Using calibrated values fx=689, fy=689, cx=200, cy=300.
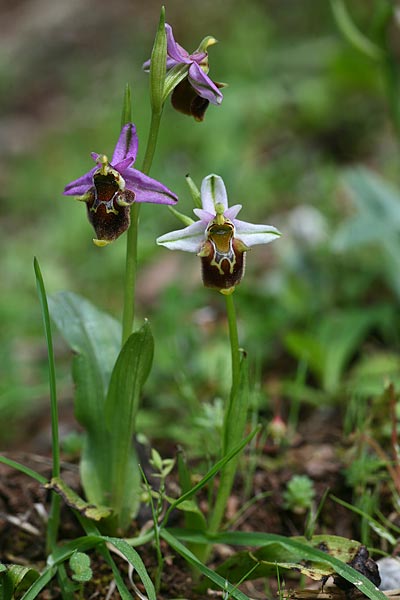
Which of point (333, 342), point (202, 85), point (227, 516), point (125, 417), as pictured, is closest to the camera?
point (202, 85)

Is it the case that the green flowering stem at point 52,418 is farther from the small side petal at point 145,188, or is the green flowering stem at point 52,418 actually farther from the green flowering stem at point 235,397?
the green flowering stem at point 235,397

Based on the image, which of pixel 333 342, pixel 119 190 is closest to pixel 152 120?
pixel 119 190

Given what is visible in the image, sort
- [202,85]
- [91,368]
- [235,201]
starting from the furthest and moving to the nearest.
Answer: [235,201], [91,368], [202,85]

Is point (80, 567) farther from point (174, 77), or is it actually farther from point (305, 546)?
point (174, 77)

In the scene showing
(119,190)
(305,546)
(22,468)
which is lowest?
(305,546)

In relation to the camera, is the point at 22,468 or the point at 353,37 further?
the point at 353,37

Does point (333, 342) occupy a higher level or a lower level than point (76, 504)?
higher
